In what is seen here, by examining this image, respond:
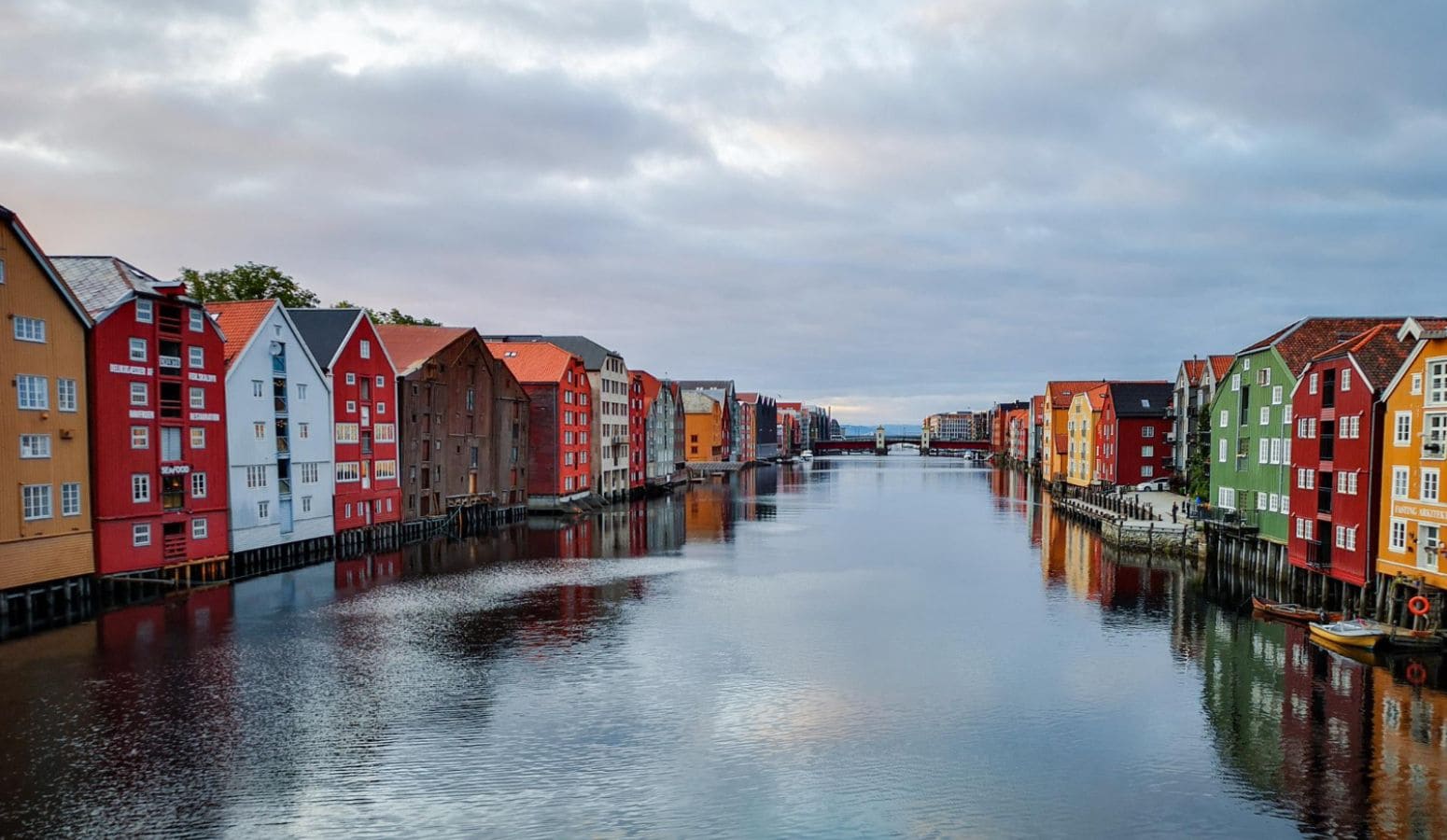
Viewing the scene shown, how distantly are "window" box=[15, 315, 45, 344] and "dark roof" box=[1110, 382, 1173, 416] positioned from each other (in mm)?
94402

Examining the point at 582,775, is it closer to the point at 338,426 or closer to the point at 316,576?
the point at 316,576

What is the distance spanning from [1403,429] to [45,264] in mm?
60323

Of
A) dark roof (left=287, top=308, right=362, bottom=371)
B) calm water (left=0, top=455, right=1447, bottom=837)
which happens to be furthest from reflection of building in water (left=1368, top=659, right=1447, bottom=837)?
dark roof (left=287, top=308, right=362, bottom=371)

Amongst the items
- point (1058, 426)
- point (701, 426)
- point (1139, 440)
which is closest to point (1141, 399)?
point (1139, 440)

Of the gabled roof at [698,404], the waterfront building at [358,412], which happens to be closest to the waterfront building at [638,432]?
the gabled roof at [698,404]

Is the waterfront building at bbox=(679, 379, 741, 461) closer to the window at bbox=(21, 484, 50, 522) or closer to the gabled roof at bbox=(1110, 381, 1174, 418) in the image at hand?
the gabled roof at bbox=(1110, 381, 1174, 418)

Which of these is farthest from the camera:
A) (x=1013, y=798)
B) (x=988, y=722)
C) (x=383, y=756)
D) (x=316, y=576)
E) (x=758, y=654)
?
(x=316, y=576)

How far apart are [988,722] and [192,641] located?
101 ft

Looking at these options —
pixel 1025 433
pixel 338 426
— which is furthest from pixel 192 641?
pixel 1025 433

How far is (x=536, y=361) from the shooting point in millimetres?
90500

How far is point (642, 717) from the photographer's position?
2700 cm

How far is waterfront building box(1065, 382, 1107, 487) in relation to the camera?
4190 inches

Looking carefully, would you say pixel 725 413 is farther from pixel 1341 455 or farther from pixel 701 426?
pixel 1341 455

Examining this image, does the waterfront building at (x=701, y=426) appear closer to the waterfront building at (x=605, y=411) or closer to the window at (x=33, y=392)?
the waterfront building at (x=605, y=411)
